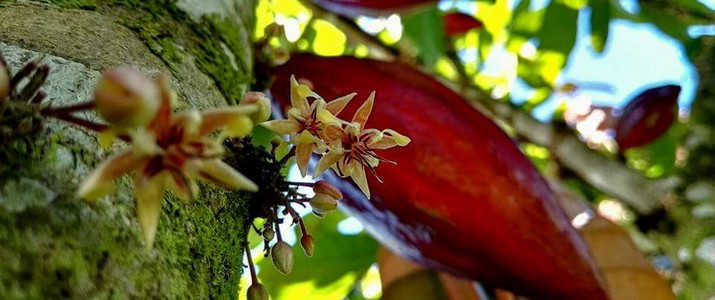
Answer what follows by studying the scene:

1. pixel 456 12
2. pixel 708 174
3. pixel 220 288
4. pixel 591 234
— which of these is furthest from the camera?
pixel 456 12

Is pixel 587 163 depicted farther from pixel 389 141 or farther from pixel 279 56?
pixel 389 141

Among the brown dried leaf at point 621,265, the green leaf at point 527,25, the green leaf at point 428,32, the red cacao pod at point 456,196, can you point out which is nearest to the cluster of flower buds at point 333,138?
the red cacao pod at point 456,196

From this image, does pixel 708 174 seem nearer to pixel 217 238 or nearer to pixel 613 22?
pixel 613 22

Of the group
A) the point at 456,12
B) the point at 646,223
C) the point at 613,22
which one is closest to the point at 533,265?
the point at 646,223

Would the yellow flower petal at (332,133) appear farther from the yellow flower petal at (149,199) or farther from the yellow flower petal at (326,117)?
the yellow flower petal at (149,199)

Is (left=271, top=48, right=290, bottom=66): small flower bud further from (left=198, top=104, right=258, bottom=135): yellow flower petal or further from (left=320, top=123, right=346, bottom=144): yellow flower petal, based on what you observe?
(left=198, top=104, right=258, bottom=135): yellow flower petal

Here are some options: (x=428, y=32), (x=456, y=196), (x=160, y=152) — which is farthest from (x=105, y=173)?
(x=428, y=32)
